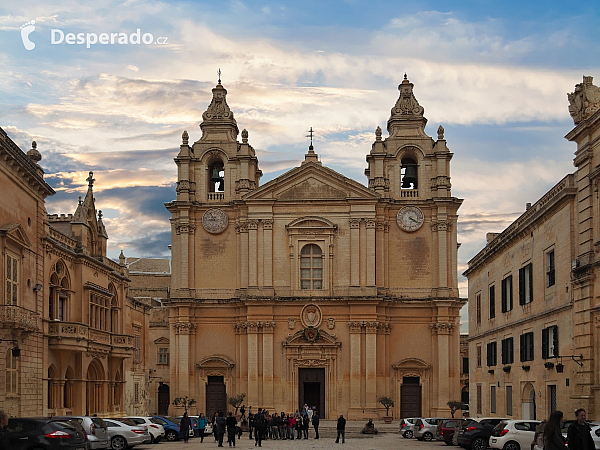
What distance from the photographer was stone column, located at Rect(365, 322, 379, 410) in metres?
53.5

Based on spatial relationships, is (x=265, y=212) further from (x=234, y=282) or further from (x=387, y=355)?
(x=387, y=355)

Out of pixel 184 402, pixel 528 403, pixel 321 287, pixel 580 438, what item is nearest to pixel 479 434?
pixel 528 403

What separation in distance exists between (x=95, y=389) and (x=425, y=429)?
51.2 ft

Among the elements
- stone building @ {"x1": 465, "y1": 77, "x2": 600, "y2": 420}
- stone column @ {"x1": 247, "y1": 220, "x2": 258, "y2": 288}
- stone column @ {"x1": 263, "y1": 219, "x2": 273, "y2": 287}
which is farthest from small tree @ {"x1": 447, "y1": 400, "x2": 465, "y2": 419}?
stone column @ {"x1": 247, "y1": 220, "x2": 258, "y2": 288}

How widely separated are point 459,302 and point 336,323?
24.6 feet

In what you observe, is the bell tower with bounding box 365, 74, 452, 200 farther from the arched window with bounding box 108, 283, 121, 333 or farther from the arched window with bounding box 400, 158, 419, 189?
the arched window with bounding box 108, 283, 121, 333

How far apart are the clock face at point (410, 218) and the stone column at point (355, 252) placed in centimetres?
282

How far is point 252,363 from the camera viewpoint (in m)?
54.2

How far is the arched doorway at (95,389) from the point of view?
139 ft

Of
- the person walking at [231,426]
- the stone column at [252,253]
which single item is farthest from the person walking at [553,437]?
the stone column at [252,253]

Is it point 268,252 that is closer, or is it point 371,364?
point 371,364

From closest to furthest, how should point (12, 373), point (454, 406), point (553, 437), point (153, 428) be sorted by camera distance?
point (553, 437) → point (12, 373) → point (153, 428) → point (454, 406)

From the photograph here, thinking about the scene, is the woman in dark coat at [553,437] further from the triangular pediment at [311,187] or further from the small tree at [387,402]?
the triangular pediment at [311,187]

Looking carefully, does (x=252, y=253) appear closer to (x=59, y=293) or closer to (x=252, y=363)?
(x=252, y=363)
